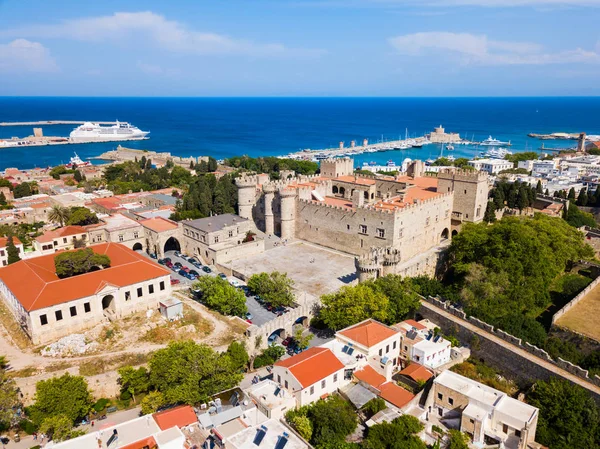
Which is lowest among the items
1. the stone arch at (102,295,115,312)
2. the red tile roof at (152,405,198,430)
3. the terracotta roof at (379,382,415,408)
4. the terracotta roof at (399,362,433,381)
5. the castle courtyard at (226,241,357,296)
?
the terracotta roof at (399,362,433,381)

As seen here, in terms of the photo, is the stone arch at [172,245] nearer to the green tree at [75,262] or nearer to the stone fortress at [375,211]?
the stone fortress at [375,211]

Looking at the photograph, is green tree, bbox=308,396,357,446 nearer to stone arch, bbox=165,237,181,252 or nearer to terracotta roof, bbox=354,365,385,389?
terracotta roof, bbox=354,365,385,389

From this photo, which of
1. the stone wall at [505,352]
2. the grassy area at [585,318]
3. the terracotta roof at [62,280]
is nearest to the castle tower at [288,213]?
the terracotta roof at [62,280]

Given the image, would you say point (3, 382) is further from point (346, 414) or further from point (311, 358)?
point (346, 414)

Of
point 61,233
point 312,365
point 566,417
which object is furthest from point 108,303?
point 566,417

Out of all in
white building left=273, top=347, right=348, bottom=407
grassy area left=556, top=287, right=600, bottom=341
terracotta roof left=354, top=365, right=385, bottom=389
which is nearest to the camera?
white building left=273, top=347, right=348, bottom=407

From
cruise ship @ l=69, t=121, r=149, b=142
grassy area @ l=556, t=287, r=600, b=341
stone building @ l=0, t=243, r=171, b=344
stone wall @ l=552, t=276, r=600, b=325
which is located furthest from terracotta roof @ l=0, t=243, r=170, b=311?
cruise ship @ l=69, t=121, r=149, b=142
